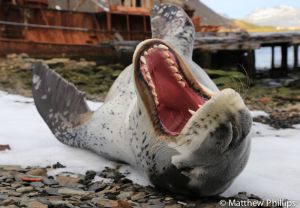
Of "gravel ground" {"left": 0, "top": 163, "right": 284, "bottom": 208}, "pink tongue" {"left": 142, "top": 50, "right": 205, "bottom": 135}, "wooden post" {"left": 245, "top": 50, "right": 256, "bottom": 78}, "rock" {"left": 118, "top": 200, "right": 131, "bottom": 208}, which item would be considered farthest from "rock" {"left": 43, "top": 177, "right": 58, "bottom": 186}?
"wooden post" {"left": 245, "top": 50, "right": 256, "bottom": 78}

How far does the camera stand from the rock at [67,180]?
9.86 feet

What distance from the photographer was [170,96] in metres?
3.05

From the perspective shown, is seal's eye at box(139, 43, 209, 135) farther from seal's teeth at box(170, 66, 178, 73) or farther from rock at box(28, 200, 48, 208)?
rock at box(28, 200, 48, 208)

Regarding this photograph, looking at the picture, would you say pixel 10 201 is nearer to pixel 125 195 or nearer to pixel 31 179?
pixel 31 179

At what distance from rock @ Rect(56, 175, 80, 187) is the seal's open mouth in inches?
26.6

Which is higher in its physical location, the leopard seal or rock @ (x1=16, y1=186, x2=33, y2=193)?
the leopard seal

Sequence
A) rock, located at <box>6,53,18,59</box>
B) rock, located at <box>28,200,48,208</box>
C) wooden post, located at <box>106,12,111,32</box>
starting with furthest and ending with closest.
Answer: wooden post, located at <box>106,12,111,32</box> < rock, located at <box>6,53,18,59</box> < rock, located at <box>28,200,48,208</box>

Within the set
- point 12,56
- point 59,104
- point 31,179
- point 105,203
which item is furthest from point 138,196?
point 12,56

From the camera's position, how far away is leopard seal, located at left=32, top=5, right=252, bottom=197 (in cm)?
238

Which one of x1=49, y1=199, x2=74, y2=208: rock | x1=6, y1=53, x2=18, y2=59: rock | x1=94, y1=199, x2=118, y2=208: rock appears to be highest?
x1=6, y1=53, x2=18, y2=59: rock

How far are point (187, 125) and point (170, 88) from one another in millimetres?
615

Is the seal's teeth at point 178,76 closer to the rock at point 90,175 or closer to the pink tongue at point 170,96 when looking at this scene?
the pink tongue at point 170,96

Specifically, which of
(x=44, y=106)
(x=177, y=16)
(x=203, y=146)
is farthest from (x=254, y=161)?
(x=44, y=106)

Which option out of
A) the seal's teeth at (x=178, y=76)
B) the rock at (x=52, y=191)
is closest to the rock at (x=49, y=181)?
the rock at (x=52, y=191)
